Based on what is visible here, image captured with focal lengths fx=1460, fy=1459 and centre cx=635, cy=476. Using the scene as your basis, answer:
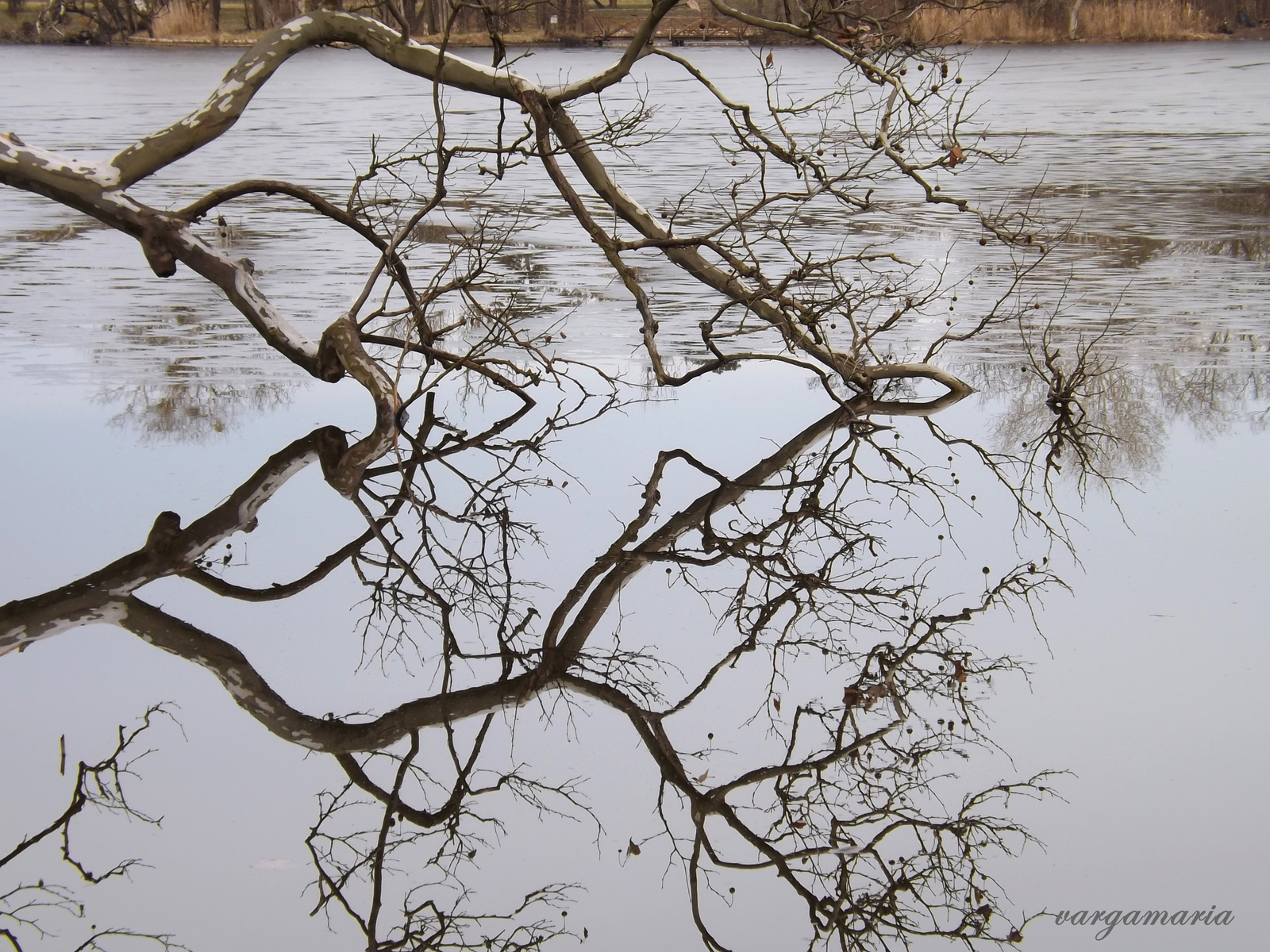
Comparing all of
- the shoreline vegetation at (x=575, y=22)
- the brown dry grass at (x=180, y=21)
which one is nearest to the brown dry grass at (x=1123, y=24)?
the shoreline vegetation at (x=575, y=22)

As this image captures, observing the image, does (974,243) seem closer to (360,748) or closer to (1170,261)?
(1170,261)

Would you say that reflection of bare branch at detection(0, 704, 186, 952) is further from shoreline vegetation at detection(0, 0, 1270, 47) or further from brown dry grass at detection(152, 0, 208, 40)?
brown dry grass at detection(152, 0, 208, 40)

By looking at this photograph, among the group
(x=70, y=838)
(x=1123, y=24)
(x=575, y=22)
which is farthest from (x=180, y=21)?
(x=70, y=838)

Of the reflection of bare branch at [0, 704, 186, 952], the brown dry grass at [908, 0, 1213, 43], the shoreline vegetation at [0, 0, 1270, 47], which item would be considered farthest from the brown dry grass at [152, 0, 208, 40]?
the reflection of bare branch at [0, 704, 186, 952]

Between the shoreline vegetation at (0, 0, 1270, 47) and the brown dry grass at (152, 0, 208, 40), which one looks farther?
the brown dry grass at (152, 0, 208, 40)

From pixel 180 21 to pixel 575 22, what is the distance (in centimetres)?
1060

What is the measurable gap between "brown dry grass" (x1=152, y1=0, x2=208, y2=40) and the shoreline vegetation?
0.02 meters

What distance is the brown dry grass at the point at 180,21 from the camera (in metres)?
36.3

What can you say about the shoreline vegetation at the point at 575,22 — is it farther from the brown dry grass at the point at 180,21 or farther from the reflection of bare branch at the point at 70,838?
the reflection of bare branch at the point at 70,838

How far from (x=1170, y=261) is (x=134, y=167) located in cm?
624

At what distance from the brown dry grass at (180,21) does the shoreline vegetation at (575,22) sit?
20 millimetres

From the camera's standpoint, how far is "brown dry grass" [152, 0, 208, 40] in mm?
A: 36281

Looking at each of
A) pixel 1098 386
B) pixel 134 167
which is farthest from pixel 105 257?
pixel 1098 386

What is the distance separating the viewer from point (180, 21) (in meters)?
36.5
